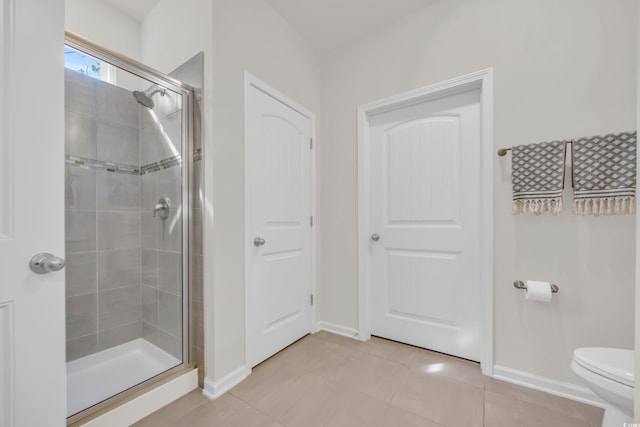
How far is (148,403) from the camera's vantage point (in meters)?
1.35

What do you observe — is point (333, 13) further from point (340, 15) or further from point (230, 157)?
point (230, 157)

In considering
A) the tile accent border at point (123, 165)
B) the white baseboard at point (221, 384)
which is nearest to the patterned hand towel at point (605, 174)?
the white baseboard at point (221, 384)

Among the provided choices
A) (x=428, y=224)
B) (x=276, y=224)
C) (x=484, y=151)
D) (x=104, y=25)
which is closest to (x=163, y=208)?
(x=276, y=224)

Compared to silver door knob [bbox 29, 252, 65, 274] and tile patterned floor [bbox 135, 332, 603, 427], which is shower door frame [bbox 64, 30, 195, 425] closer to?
tile patterned floor [bbox 135, 332, 603, 427]

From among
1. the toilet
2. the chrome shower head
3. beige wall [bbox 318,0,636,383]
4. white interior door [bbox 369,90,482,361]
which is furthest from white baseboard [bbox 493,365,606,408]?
the chrome shower head

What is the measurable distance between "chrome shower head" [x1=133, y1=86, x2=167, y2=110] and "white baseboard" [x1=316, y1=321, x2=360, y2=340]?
6.95 feet

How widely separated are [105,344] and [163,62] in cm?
204

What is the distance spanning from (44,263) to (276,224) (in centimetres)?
123

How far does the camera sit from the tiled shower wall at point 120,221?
167cm

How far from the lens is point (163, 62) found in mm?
1882

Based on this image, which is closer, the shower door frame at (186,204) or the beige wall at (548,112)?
the beige wall at (548,112)

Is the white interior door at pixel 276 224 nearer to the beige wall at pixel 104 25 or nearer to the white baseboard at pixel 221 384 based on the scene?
the white baseboard at pixel 221 384

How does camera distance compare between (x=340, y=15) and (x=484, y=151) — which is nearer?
(x=484, y=151)

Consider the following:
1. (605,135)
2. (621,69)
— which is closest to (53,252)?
(605,135)
